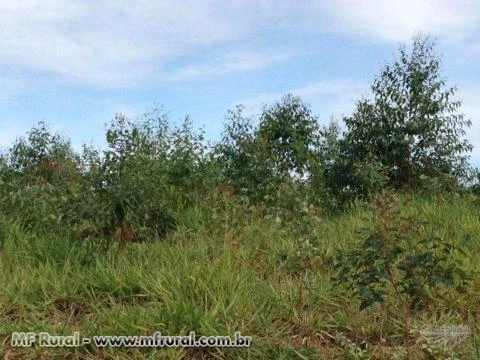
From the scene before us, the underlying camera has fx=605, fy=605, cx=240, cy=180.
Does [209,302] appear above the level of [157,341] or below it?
above

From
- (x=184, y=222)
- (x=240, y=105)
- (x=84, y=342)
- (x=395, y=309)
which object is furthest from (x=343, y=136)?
(x=84, y=342)

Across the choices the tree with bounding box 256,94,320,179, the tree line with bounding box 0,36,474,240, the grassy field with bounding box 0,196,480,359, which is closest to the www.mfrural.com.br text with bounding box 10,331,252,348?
the grassy field with bounding box 0,196,480,359

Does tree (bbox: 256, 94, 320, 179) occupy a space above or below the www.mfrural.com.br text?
above

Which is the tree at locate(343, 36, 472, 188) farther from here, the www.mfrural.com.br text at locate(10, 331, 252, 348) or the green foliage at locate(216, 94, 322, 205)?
the www.mfrural.com.br text at locate(10, 331, 252, 348)

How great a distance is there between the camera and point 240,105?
1330 centimetres

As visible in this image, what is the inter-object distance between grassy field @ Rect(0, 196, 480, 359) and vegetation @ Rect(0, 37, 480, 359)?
1 cm

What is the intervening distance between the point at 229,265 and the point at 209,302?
776 millimetres

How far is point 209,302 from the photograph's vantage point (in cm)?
464

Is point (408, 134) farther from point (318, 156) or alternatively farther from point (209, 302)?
point (209, 302)

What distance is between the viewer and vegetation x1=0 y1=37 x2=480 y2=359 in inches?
169

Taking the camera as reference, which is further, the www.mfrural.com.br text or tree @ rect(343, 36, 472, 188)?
tree @ rect(343, 36, 472, 188)

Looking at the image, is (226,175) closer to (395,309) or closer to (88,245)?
(88,245)

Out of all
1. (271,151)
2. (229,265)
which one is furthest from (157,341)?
(271,151)

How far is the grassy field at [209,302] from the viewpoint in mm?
4188
